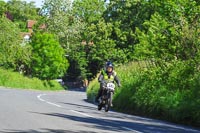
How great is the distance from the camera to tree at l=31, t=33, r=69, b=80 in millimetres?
78125

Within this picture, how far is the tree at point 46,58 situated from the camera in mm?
78125

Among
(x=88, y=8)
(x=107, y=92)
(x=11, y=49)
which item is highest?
(x=88, y=8)

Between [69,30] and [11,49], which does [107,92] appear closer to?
[11,49]

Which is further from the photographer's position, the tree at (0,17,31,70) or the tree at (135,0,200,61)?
the tree at (0,17,31,70)

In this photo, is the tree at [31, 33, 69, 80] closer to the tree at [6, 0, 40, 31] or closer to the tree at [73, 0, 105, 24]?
the tree at [73, 0, 105, 24]

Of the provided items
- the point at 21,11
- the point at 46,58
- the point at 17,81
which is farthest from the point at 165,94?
the point at 21,11

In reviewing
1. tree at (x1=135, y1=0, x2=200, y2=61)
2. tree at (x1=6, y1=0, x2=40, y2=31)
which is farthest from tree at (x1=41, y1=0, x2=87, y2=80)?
tree at (x1=135, y1=0, x2=200, y2=61)

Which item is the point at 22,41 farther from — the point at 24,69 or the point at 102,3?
the point at 102,3

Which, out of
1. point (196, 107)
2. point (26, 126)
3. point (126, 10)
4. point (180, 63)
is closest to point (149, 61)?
point (180, 63)

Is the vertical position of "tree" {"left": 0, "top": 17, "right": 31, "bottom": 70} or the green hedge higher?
"tree" {"left": 0, "top": 17, "right": 31, "bottom": 70}

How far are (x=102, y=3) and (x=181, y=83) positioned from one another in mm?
75480

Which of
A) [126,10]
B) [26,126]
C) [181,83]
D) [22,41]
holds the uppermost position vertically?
[126,10]

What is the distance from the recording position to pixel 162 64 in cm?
2419

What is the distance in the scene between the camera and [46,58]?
79375 millimetres
